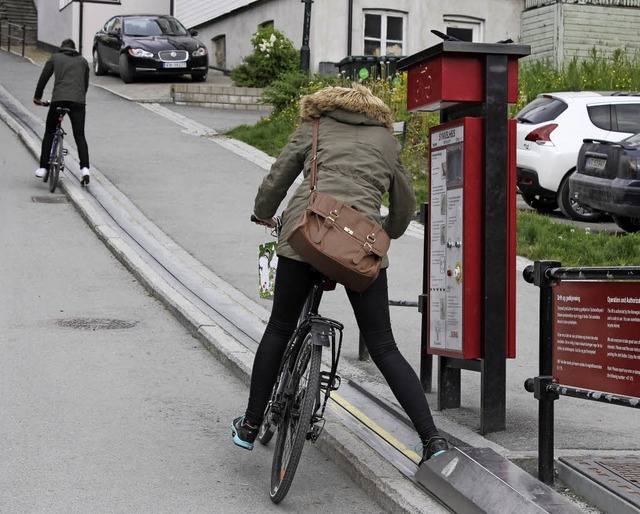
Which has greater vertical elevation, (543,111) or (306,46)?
(306,46)

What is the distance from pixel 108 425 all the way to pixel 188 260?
547 centimetres

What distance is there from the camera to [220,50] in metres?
36.1

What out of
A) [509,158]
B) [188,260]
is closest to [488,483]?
[509,158]

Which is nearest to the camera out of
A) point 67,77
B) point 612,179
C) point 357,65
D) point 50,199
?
point 612,179

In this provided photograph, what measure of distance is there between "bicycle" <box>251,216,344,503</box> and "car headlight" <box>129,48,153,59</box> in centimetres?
2399

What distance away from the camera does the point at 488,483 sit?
198 inches

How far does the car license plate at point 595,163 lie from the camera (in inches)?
550

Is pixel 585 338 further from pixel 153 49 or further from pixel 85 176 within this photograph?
pixel 153 49

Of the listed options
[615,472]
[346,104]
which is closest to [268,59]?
[346,104]

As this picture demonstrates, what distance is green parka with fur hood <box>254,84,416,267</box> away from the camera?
544cm

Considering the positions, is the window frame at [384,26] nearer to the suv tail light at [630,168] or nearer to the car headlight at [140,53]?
the car headlight at [140,53]

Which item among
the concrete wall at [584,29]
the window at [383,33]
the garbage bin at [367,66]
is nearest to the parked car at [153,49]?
the window at [383,33]

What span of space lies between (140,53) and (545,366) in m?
24.9

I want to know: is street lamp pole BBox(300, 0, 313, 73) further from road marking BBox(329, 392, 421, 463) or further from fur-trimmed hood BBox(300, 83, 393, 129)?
fur-trimmed hood BBox(300, 83, 393, 129)
